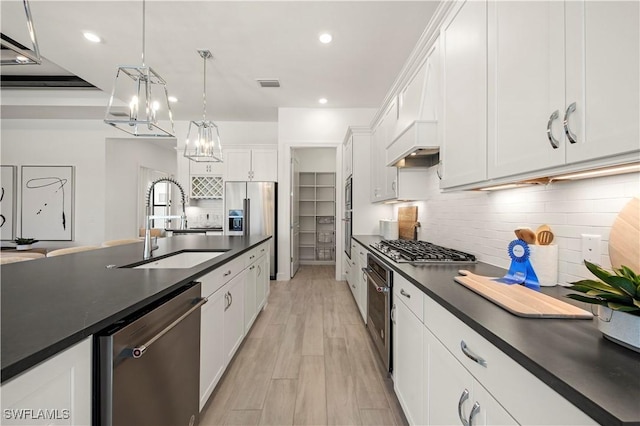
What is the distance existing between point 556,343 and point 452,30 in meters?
1.75

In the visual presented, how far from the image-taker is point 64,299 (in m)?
0.99

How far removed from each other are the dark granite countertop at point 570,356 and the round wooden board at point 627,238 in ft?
0.73

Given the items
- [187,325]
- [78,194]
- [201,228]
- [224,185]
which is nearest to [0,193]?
[78,194]

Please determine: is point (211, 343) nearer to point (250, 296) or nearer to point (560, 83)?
point (250, 296)

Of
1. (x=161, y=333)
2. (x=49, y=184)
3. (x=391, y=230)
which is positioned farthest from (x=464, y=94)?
(x=49, y=184)

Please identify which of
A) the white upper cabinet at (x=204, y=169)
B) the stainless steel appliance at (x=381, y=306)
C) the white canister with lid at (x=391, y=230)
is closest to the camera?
the stainless steel appliance at (x=381, y=306)

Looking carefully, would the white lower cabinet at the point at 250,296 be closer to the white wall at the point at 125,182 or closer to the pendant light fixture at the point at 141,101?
the pendant light fixture at the point at 141,101

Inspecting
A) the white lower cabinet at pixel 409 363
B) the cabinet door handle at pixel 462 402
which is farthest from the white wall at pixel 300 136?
the cabinet door handle at pixel 462 402

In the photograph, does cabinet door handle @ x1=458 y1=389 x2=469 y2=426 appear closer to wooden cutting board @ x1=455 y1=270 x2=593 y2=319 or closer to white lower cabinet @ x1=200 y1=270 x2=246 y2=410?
wooden cutting board @ x1=455 y1=270 x2=593 y2=319

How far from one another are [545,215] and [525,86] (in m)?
0.65

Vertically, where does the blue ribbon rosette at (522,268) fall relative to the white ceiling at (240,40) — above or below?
below

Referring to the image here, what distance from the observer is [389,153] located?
276 cm

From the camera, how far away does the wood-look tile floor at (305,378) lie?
172cm

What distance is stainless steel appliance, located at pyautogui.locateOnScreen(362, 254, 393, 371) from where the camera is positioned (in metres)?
1.91
